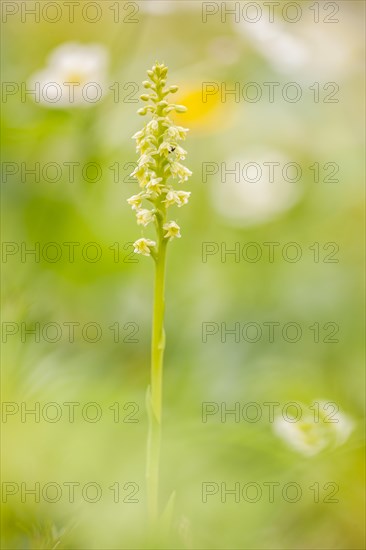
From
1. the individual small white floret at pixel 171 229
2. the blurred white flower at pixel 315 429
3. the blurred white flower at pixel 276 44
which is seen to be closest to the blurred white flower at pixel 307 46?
the blurred white flower at pixel 276 44

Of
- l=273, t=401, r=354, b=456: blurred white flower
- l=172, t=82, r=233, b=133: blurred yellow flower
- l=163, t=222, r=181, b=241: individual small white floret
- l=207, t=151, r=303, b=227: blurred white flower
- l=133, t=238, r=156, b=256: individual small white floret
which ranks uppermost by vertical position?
l=172, t=82, r=233, b=133: blurred yellow flower

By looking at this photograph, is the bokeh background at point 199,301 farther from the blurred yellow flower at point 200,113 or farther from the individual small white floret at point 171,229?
the individual small white floret at point 171,229

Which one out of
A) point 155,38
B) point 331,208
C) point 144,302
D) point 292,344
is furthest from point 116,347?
point 155,38

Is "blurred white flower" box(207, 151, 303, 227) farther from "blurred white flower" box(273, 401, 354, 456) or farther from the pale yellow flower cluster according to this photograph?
the pale yellow flower cluster

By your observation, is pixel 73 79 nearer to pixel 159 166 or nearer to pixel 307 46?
pixel 307 46

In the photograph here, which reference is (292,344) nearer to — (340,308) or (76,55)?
(340,308)

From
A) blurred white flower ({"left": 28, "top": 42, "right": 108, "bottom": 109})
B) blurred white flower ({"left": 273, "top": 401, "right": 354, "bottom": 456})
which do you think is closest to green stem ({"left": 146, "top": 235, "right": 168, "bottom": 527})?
blurred white flower ({"left": 273, "top": 401, "right": 354, "bottom": 456})
